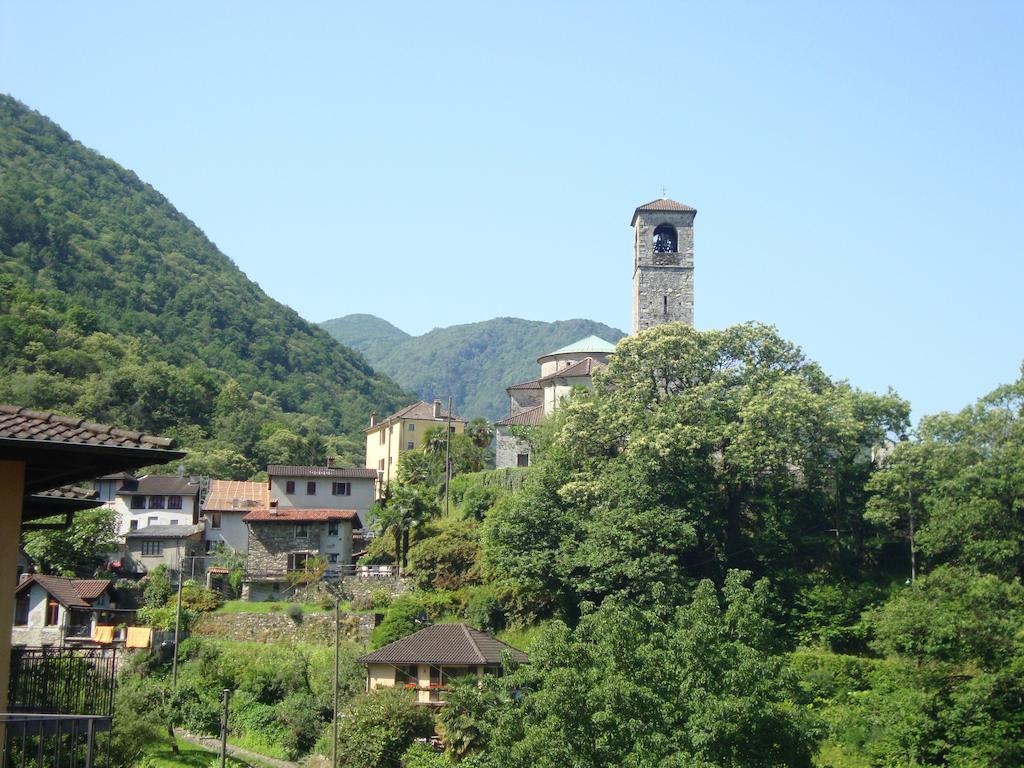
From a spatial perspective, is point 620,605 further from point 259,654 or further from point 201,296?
point 201,296

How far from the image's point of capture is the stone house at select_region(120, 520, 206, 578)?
64.4 m

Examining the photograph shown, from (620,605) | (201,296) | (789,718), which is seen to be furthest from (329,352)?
(789,718)

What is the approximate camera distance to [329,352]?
148 meters

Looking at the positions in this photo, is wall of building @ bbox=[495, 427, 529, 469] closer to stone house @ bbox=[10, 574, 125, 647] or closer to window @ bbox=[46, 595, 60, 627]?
stone house @ bbox=[10, 574, 125, 647]

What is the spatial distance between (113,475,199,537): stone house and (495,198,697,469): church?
19.0 m

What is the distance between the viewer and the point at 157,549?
65312mm

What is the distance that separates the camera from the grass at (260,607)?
54656 mm

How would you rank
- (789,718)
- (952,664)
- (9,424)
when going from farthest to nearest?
(952,664), (789,718), (9,424)

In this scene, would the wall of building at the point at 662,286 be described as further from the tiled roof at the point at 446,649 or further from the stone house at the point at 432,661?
the stone house at the point at 432,661

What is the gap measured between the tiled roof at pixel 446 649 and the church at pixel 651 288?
21.3m

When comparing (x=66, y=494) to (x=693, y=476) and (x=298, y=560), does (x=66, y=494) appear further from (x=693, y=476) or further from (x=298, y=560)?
(x=298, y=560)

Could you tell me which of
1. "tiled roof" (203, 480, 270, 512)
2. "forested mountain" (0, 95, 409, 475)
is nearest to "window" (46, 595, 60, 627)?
"tiled roof" (203, 480, 270, 512)

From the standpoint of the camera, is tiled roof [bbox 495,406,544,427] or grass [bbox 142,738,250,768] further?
tiled roof [bbox 495,406,544,427]

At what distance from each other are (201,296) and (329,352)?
17.2 metres
